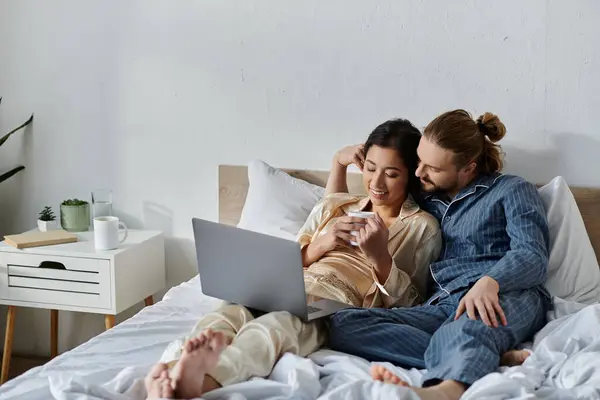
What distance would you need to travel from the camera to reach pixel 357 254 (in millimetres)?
2383

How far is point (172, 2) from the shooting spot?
2.98 m

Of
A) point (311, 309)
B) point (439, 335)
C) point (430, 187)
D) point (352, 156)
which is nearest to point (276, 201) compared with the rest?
point (352, 156)

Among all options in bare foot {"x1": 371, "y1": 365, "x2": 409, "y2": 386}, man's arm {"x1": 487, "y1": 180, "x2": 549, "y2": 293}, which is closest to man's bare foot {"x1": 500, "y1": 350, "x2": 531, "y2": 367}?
man's arm {"x1": 487, "y1": 180, "x2": 549, "y2": 293}

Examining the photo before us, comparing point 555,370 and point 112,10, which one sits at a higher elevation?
point 112,10

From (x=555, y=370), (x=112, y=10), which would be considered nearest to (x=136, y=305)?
(x=112, y=10)

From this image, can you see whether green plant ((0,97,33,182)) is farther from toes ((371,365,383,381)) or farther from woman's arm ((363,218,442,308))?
toes ((371,365,383,381))

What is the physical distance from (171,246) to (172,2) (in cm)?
90

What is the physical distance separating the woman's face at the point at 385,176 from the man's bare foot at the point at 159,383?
35.8 inches

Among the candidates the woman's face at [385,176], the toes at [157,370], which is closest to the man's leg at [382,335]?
the woman's face at [385,176]

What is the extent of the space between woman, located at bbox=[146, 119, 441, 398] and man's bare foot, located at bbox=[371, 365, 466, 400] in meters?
0.24

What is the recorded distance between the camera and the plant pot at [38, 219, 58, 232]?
10.1ft

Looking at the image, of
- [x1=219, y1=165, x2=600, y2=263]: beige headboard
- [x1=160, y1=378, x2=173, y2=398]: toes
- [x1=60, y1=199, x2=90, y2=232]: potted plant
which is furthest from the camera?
[x1=60, y1=199, x2=90, y2=232]: potted plant

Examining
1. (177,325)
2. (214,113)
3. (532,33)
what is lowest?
(177,325)

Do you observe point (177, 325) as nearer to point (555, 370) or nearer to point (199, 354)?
point (199, 354)
